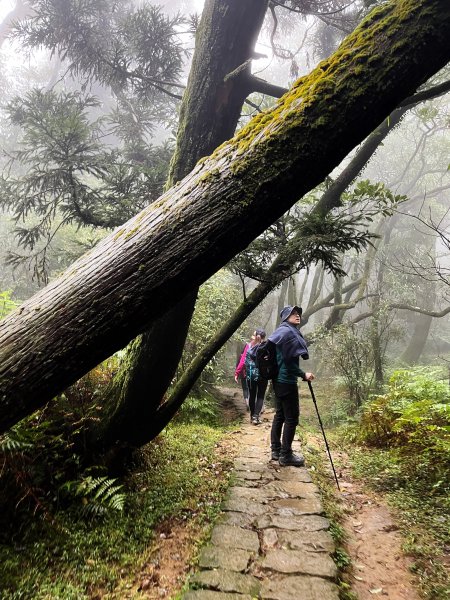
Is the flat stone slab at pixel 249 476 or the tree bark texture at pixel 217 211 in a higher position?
the tree bark texture at pixel 217 211

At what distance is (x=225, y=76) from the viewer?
4.60 meters

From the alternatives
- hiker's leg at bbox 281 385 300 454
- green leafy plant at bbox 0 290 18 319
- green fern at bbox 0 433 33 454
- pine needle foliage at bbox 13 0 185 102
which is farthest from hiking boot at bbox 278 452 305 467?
pine needle foliage at bbox 13 0 185 102

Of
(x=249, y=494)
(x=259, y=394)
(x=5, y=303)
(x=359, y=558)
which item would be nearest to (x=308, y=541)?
(x=359, y=558)

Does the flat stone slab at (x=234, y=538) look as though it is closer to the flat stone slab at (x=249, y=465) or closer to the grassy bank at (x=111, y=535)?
A: the grassy bank at (x=111, y=535)

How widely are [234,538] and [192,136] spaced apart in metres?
4.70

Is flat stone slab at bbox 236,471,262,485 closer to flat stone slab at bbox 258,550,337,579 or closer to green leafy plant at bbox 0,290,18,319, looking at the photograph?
flat stone slab at bbox 258,550,337,579

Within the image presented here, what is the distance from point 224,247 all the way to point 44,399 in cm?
135

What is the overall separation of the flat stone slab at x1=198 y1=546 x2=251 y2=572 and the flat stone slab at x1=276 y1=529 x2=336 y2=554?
0.43m

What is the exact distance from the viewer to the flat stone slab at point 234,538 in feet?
11.1

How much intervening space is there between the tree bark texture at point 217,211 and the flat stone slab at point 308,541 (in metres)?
2.84

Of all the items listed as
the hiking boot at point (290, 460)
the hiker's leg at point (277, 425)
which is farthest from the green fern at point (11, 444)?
the hiking boot at point (290, 460)

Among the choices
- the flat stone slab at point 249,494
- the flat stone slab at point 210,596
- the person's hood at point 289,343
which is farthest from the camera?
the person's hood at point 289,343

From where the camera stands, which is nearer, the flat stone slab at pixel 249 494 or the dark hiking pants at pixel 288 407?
the flat stone slab at pixel 249 494

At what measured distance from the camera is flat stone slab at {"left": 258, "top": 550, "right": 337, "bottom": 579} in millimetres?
3023
